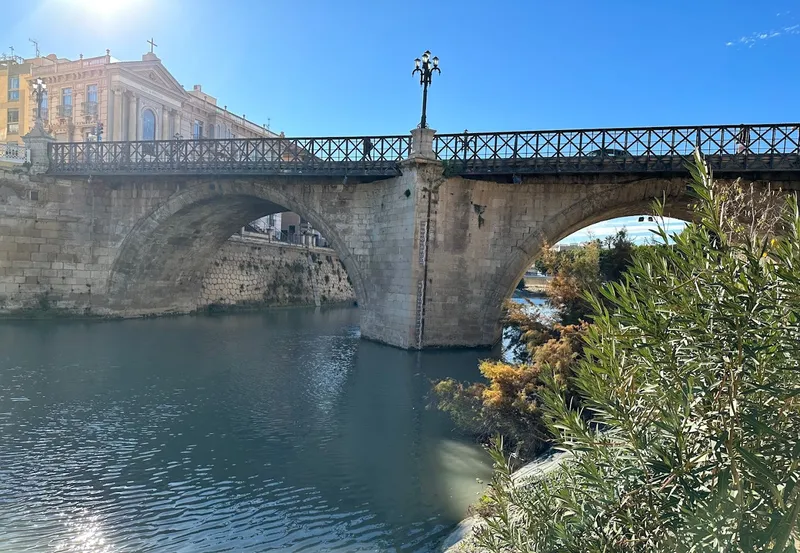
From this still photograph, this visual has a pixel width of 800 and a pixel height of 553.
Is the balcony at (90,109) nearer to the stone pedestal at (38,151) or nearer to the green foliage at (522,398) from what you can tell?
the stone pedestal at (38,151)

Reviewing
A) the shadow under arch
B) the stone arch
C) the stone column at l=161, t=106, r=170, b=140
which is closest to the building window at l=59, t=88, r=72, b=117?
the stone column at l=161, t=106, r=170, b=140

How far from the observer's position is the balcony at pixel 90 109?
3378cm

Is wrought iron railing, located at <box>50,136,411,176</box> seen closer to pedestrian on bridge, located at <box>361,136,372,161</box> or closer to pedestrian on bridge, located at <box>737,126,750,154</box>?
pedestrian on bridge, located at <box>361,136,372,161</box>

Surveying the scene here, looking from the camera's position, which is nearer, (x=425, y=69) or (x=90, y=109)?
(x=425, y=69)

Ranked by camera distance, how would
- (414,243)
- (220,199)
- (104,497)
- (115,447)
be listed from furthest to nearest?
(220,199) → (414,243) → (115,447) → (104,497)

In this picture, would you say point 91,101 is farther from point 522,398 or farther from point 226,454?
point 522,398

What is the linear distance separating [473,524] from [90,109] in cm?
3741

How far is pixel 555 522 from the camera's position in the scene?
8.93 ft

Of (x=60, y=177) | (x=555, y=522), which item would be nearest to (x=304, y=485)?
(x=555, y=522)

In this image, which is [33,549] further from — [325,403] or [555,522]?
[325,403]

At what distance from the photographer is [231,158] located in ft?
62.5

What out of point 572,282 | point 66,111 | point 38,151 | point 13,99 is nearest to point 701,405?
point 572,282

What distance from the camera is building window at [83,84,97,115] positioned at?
33.8 metres

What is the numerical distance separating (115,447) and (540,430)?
645 cm
